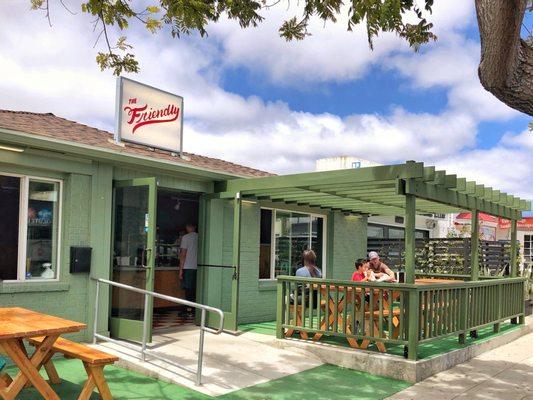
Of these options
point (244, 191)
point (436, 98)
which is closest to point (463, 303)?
point (244, 191)

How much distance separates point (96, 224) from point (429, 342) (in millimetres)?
4728

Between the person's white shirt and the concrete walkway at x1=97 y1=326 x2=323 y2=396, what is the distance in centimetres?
126

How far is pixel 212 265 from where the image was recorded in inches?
365

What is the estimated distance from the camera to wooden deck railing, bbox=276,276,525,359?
22.3 ft

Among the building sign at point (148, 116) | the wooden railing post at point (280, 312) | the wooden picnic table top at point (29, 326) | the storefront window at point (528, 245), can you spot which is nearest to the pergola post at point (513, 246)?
the wooden railing post at point (280, 312)

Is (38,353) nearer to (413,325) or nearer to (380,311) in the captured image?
(380,311)

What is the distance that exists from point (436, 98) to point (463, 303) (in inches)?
293

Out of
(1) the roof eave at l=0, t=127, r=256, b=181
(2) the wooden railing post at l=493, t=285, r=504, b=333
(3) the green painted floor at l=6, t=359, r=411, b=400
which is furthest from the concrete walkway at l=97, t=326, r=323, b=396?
(2) the wooden railing post at l=493, t=285, r=504, b=333

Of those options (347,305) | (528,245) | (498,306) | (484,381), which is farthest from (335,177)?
(528,245)

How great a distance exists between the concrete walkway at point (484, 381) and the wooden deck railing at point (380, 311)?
0.47m

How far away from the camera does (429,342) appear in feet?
23.4

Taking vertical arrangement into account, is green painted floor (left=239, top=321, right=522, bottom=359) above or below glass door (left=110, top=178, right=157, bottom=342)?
below

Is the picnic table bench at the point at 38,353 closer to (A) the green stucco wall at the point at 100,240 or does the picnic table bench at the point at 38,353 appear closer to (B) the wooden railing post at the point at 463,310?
(A) the green stucco wall at the point at 100,240

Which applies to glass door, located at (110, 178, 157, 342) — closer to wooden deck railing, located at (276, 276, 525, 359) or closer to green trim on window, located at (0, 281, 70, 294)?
green trim on window, located at (0, 281, 70, 294)
